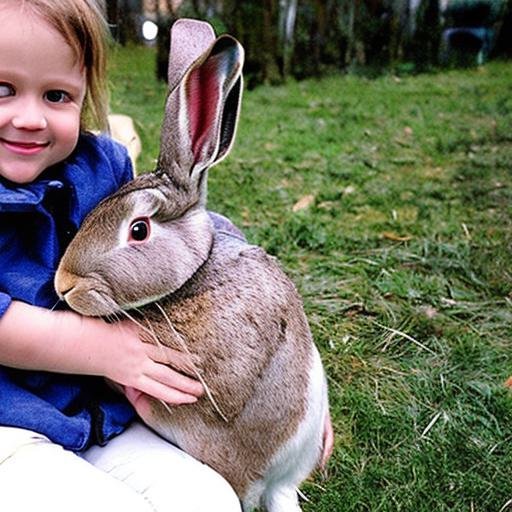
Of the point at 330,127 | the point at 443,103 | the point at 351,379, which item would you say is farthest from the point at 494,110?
the point at 351,379

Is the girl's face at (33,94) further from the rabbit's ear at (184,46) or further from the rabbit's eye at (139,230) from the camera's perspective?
the rabbit's eye at (139,230)

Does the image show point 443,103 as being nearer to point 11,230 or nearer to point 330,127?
point 330,127

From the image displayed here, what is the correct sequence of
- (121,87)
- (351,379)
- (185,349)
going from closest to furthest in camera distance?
(185,349) < (351,379) < (121,87)

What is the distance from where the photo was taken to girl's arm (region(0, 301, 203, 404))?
1.69 m

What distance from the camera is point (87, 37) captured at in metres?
1.82

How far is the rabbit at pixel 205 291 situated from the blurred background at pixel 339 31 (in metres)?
6.44

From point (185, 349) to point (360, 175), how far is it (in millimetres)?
3442

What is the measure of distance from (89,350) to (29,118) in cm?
43

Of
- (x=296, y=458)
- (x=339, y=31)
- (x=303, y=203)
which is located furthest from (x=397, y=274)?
(x=339, y=31)

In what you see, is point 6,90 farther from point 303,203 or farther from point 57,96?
point 303,203

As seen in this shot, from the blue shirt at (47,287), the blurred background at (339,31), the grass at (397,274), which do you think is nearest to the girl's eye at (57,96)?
the blue shirt at (47,287)

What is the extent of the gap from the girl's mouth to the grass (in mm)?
1069

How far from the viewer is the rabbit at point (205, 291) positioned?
1594 millimetres

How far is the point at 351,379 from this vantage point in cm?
279
